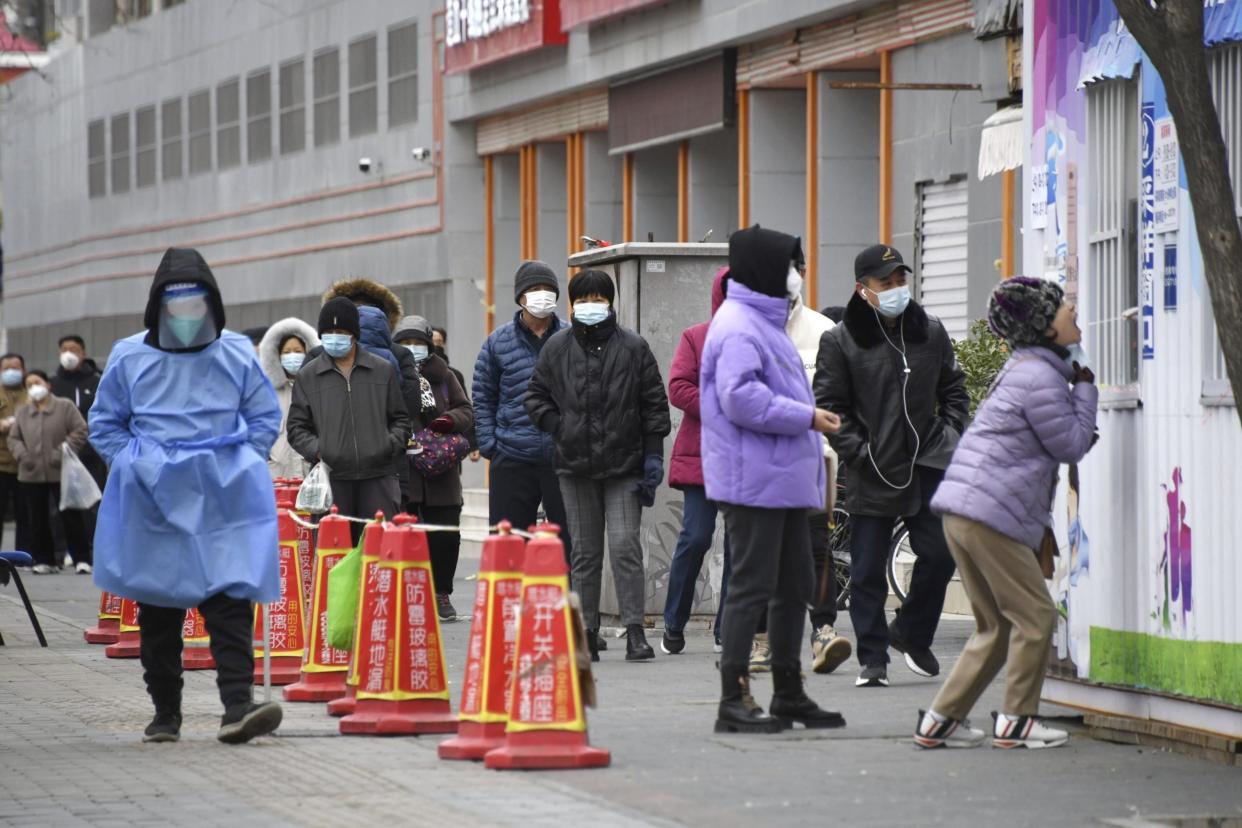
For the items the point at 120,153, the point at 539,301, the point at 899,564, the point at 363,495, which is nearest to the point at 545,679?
the point at 363,495

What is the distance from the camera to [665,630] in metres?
13.8

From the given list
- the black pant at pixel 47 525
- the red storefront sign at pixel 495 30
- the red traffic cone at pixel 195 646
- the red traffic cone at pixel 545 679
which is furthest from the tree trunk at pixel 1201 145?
the red storefront sign at pixel 495 30

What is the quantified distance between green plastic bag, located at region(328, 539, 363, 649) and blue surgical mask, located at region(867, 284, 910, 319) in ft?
8.50

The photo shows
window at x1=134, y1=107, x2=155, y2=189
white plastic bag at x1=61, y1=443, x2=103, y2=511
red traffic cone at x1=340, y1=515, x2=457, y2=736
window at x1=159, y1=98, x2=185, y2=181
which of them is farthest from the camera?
window at x1=134, y1=107, x2=155, y2=189

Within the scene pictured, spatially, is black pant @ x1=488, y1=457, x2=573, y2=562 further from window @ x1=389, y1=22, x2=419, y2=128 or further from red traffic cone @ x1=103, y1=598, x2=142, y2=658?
window @ x1=389, y1=22, x2=419, y2=128

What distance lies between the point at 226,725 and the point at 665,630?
413 centimetres

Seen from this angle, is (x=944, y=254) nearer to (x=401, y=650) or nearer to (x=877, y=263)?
(x=877, y=263)

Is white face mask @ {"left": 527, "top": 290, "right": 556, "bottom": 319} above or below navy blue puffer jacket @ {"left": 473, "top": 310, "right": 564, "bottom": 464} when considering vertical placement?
above

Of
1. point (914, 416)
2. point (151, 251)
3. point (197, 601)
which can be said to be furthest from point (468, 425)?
point (151, 251)

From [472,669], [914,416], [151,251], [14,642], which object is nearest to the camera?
[472,669]

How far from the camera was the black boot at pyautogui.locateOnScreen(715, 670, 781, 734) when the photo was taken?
9.87 metres

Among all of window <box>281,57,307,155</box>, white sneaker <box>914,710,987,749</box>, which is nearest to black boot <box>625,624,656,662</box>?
white sneaker <box>914,710,987,749</box>

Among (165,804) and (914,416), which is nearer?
(165,804)

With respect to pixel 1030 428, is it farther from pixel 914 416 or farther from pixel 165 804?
pixel 165 804
